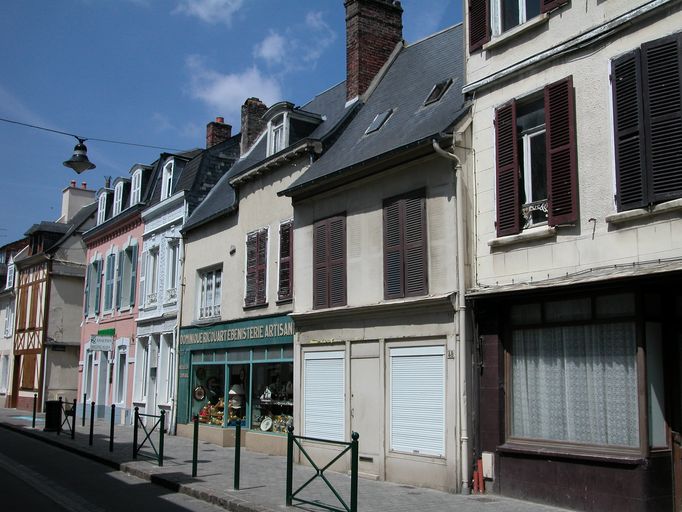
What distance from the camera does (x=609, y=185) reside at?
905 cm

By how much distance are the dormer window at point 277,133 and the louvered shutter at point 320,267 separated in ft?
12.3

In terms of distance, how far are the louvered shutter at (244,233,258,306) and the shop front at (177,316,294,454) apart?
602mm

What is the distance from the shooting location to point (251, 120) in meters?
21.3

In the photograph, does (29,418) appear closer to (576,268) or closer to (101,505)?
(101,505)

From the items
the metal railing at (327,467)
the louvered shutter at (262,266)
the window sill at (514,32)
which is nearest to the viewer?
the metal railing at (327,467)

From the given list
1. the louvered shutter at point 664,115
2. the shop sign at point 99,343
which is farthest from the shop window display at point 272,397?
→ the louvered shutter at point 664,115

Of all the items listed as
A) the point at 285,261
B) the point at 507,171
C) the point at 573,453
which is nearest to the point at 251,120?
the point at 285,261

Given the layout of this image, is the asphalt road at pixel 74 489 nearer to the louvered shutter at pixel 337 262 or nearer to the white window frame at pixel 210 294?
the louvered shutter at pixel 337 262

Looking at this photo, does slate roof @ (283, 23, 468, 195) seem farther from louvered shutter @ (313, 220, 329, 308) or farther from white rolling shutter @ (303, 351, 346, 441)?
white rolling shutter @ (303, 351, 346, 441)

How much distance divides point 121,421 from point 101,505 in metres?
14.9

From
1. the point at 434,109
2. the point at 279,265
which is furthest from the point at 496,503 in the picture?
the point at 279,265

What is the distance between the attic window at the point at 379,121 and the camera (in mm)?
15023

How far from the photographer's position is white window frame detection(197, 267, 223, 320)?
19828 mm

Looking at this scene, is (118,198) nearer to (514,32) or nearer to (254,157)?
(254,157)
